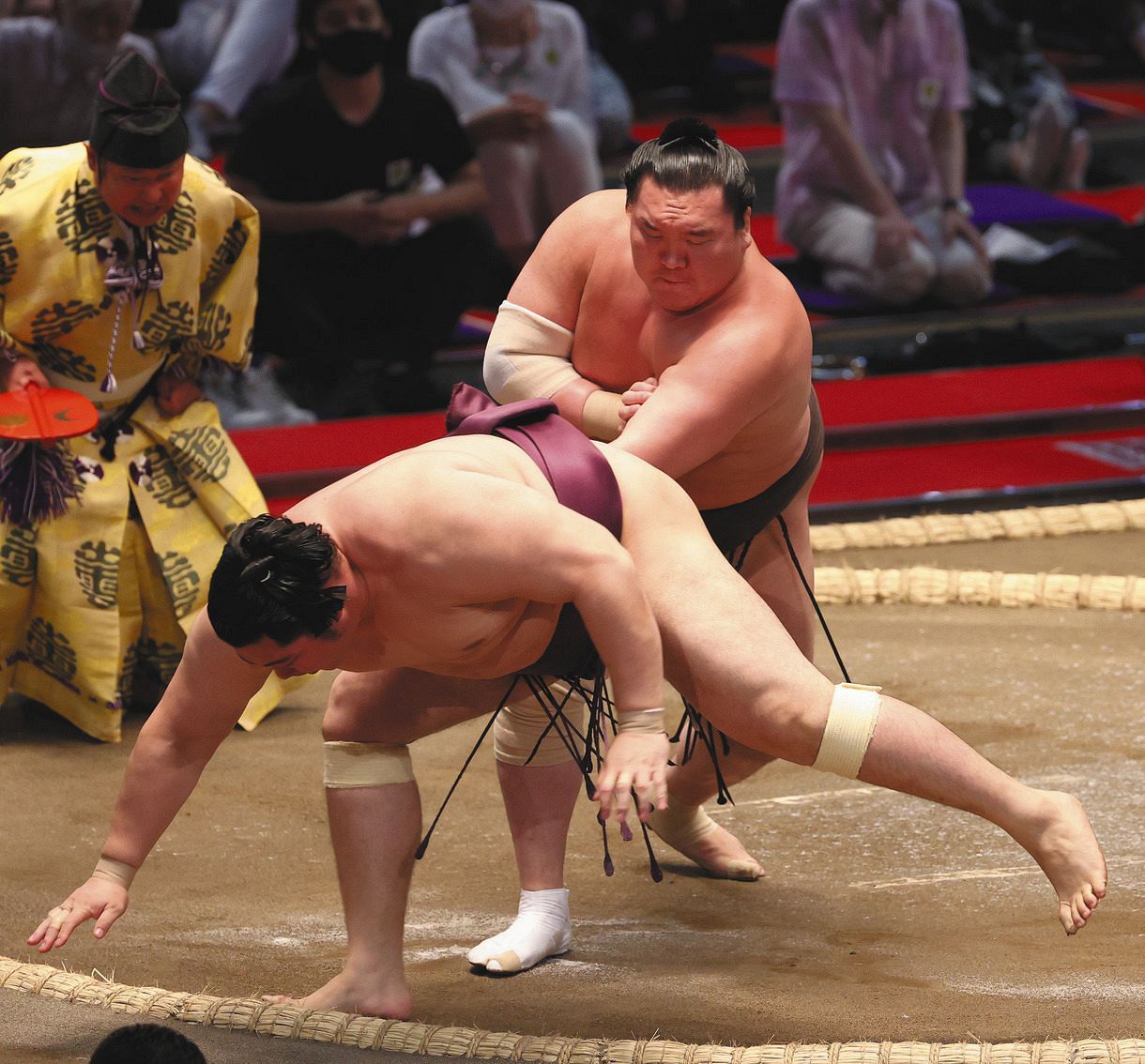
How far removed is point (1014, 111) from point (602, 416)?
4538 mm

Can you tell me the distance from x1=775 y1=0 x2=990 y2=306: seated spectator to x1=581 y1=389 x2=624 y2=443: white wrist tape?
3214 millimetres

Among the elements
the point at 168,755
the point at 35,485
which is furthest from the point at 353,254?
the point at 168,755

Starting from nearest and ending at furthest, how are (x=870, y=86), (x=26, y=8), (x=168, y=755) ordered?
(x=168, y=755) → (x=26, y=8) → (x=870, y=86)

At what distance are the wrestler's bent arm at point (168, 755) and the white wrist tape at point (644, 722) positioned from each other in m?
0.41

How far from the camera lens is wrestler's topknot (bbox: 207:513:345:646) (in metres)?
1.76

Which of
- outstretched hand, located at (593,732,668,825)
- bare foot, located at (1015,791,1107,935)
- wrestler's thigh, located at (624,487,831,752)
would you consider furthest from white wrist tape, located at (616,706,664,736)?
bare foot, located at (1015,791,1107,935)

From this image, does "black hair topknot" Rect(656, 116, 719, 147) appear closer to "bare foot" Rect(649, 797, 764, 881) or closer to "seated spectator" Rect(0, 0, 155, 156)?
"bare foot" Rect(649, 797, 764, 881)

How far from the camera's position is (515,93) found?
5.09 m

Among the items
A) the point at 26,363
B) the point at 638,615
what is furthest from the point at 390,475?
Result: the point at 26,363

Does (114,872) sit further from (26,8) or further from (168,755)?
(26,8)

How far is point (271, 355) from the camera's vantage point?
4.85 metres

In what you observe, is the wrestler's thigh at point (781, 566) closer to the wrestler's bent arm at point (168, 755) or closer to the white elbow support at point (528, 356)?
the white elbow support at point (528, 356)

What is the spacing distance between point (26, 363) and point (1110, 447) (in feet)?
10.1

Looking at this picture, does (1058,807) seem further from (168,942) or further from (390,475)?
A: (168,942)
